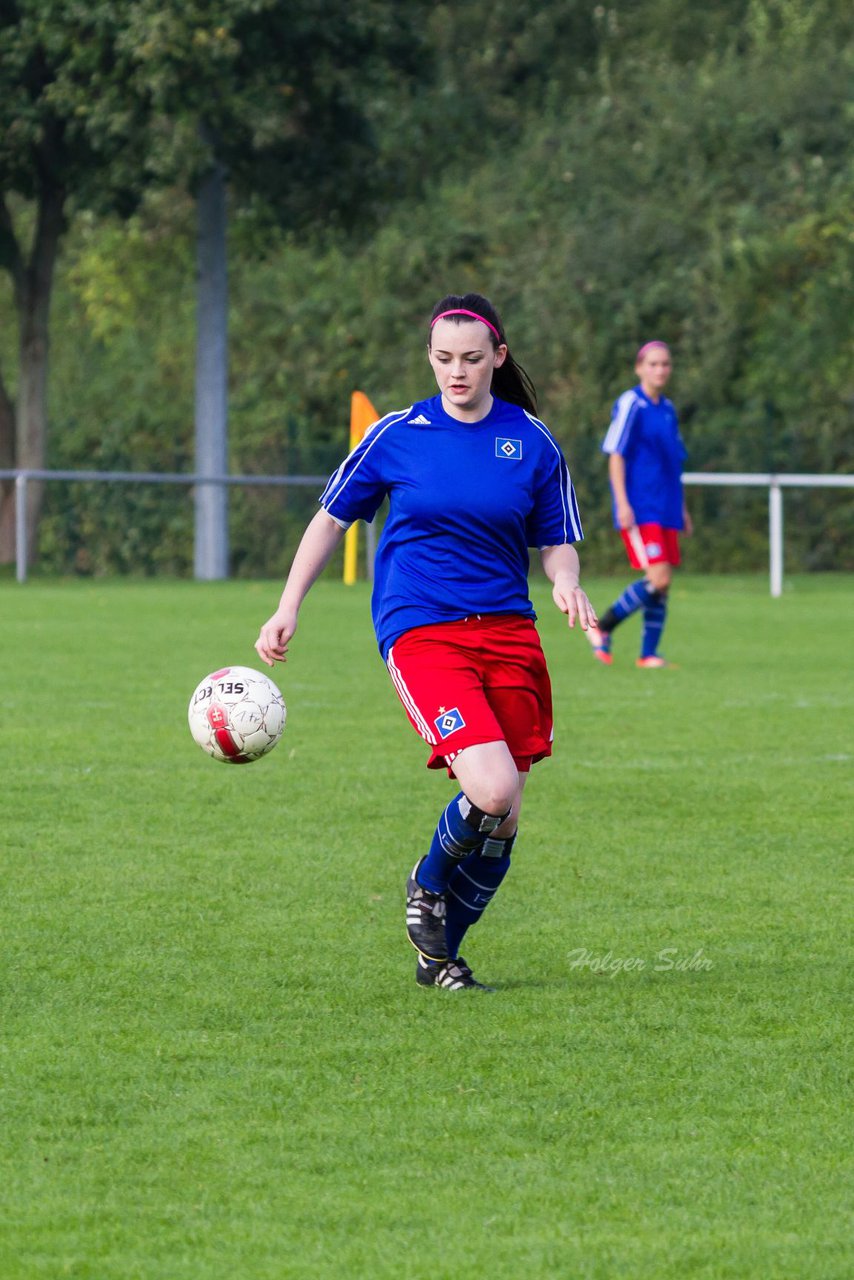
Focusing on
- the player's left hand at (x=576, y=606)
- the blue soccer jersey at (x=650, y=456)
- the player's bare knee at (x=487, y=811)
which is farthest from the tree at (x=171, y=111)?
the player's bare knee at (x=487, y=811)

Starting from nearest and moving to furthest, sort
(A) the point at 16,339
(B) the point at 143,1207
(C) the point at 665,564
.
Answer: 1. (B) the point at 143,1207
2. (C) the point at 665,564
3. (A) the point at 16,339

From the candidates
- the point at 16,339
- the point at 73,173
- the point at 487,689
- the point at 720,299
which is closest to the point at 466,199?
the point at 720,299

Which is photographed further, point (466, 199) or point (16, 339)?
Answer: point (16, 339)

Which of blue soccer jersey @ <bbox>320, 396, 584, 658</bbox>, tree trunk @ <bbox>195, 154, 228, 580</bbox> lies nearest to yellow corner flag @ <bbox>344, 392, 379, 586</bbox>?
tree trunk @ <bbox>195, 154, 228, 580</bbox>

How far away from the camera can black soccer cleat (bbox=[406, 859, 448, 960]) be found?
526 centimetres

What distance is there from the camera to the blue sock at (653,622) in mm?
13711

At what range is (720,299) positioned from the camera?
3016 cm

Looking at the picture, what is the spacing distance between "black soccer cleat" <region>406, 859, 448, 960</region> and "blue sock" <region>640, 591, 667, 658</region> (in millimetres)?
8432

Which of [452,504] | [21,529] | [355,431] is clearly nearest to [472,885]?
[452,504]

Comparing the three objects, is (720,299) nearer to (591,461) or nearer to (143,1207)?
(591,461)

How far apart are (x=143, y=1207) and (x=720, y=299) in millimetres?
27633

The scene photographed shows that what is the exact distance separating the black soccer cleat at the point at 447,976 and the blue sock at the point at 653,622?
8.51m

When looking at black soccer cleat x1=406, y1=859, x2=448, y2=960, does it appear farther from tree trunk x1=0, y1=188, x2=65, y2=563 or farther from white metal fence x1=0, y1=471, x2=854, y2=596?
tree trunk x1=0, y1=188, x2=65, y2=563

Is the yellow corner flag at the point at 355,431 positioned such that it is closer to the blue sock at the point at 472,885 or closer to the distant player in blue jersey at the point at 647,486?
the distant player in blue jersey at the point at 647,486
